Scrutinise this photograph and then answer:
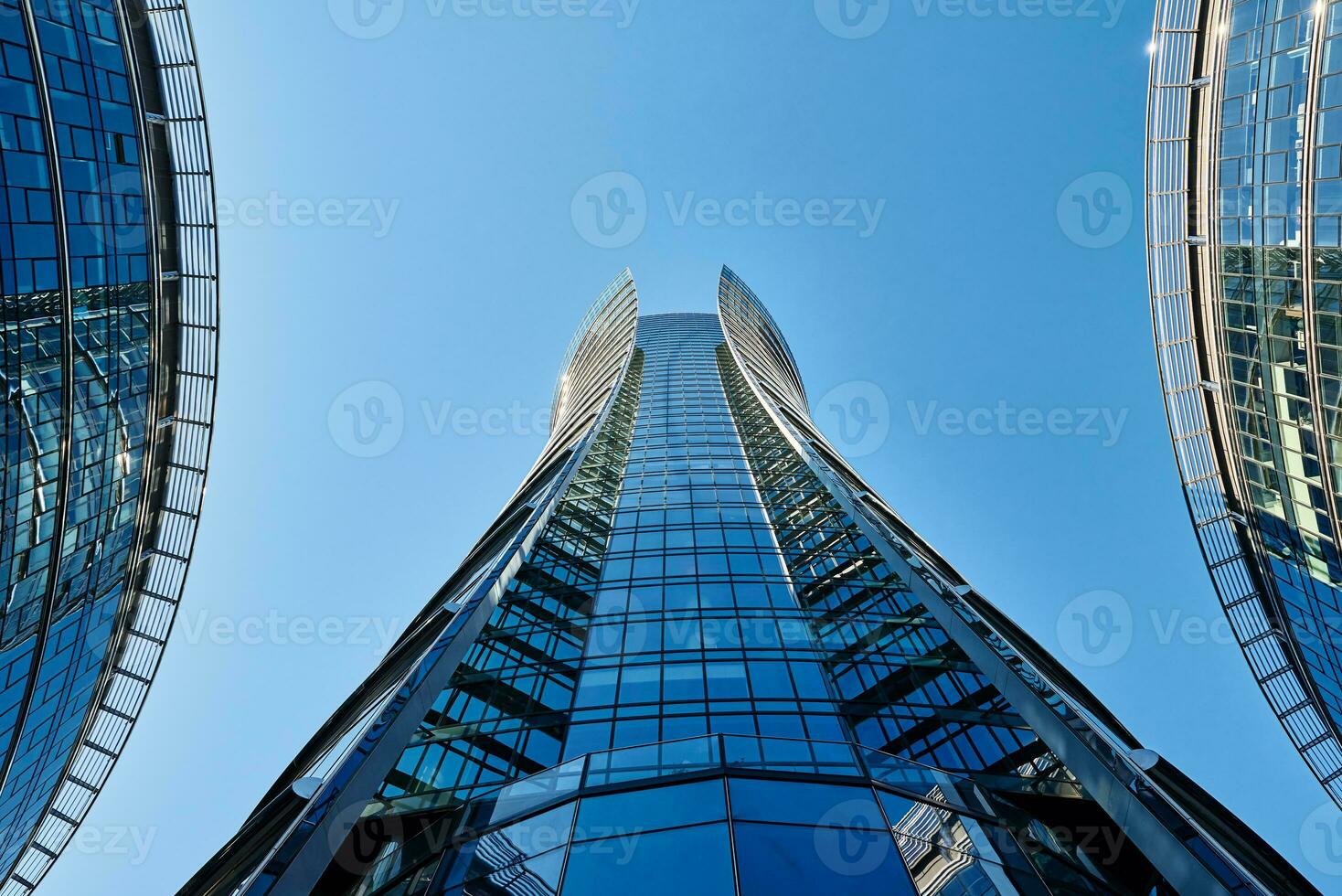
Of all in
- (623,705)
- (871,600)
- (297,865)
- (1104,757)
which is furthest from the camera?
(871,600)

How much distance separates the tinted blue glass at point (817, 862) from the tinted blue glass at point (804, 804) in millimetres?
228

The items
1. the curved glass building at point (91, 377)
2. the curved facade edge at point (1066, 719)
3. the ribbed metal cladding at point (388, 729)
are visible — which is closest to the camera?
the ribbed metal cladding at point (388, 729)

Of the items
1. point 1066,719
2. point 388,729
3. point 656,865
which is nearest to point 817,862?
point 656,865

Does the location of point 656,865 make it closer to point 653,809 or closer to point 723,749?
point 653,809

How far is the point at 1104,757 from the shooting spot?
38.3ft

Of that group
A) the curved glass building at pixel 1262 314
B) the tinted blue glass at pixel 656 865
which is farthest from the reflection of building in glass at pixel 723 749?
the curved glass building at pixel 1262 314

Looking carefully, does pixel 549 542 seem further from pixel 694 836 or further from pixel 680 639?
pixel 694 836

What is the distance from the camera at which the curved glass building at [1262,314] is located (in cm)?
2006

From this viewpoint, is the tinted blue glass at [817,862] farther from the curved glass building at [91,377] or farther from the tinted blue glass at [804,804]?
the curved glass building at [91,377]

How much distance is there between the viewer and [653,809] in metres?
10.7

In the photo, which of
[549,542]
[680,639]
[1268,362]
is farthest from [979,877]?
[1268,362]

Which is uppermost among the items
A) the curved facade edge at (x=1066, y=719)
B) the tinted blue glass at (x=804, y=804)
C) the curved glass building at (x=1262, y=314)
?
the curved glass building at (x=1262, y=314)

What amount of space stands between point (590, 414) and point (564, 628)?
23.7 meters

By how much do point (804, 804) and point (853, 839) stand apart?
882 mm
